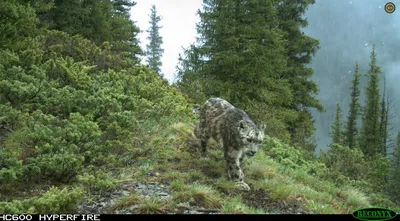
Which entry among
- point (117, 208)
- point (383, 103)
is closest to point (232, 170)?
point (117, 208)

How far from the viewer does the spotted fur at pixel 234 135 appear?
754 centimetres

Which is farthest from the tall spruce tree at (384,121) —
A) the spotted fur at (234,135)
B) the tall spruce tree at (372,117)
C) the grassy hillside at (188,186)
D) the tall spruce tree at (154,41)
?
the spotted fur at (234,135)

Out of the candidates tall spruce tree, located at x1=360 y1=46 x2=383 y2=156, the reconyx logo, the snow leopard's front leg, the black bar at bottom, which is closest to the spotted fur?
the snow leopard's front leg

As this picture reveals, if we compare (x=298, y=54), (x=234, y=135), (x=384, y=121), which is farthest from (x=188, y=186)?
(x=384, y=121)

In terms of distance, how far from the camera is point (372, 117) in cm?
5900

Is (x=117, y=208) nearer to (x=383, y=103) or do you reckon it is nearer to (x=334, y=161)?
(x=334, y=161)

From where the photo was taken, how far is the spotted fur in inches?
297

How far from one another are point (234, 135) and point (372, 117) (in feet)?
187

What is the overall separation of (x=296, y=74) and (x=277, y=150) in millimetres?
18452

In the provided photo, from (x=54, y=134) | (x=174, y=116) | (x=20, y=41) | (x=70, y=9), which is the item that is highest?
(x=70, y=9)

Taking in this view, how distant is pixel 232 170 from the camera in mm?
7828

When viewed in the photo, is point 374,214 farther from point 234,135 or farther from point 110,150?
point 110,150

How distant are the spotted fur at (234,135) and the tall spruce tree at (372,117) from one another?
176 feet

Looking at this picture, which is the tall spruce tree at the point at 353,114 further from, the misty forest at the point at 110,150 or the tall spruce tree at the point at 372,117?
the misty forest at the point at 110,150
